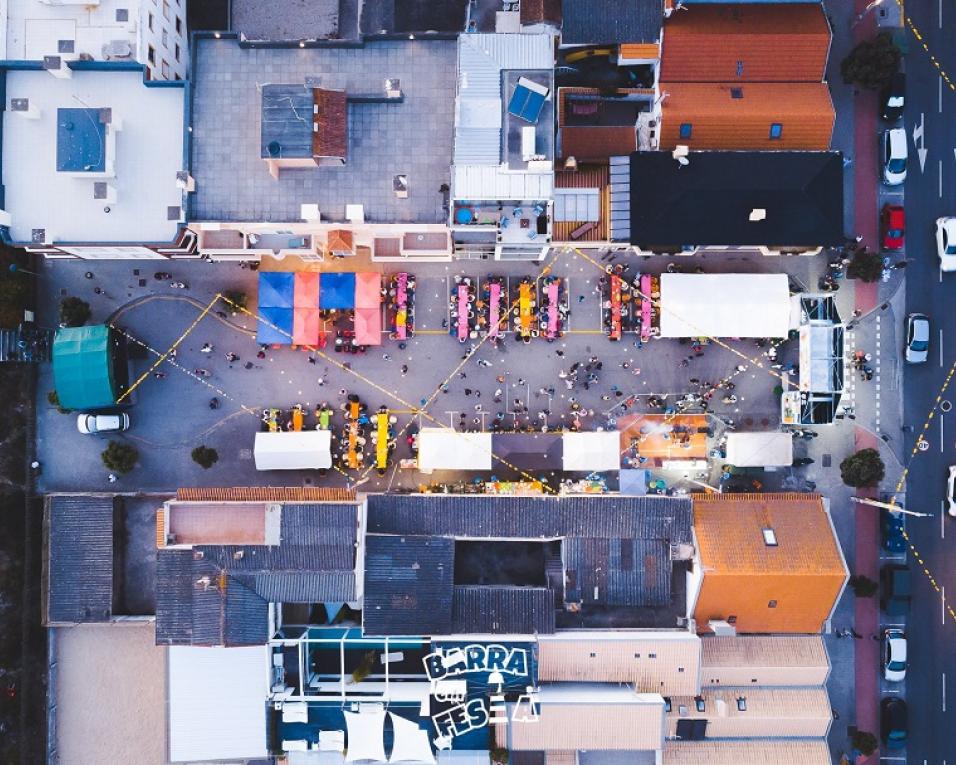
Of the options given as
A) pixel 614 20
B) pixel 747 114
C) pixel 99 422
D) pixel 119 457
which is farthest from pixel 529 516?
pixel 614 20

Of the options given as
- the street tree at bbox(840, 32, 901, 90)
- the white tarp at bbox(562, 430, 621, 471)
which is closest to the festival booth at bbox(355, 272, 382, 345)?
the white tarp at bbox(562, 430, 621, 471)

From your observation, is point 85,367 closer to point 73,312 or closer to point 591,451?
point 73,312

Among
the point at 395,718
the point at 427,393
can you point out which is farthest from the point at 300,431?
the point at 395,718

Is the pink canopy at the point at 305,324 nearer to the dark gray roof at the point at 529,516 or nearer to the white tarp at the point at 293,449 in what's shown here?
the white tarp at the point at 293,449

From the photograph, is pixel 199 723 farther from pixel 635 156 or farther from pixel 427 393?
pixel 635 156

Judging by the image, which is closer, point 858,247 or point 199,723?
point 199,723

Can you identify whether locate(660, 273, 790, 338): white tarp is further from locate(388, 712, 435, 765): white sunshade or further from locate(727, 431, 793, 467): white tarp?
locate(388, 712, 435, 765): white sunshade
